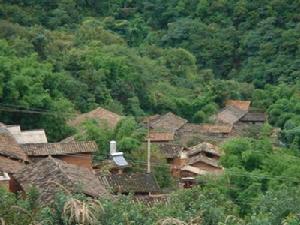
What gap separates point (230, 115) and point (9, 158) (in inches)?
852

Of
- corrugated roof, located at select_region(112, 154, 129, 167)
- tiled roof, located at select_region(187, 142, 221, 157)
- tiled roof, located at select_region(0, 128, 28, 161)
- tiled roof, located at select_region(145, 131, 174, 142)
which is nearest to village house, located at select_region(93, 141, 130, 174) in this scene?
corrugated roof, located at select_region(112, 154, 129, 167)

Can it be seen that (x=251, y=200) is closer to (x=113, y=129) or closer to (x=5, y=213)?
(x=113, y=129)

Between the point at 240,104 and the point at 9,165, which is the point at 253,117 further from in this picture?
the point at 9,165

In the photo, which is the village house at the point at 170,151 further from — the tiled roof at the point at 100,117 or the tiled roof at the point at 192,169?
the tiled roof at the point at 100,117

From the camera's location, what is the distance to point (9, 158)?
21828 mm

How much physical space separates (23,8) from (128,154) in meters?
25.5

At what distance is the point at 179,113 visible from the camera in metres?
41.8

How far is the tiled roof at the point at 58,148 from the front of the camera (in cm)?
2417

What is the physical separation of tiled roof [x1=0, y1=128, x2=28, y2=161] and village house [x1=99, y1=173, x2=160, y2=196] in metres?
2.28

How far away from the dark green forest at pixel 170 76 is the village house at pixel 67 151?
3.28 m

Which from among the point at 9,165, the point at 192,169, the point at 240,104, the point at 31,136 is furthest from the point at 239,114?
the point at 9,165

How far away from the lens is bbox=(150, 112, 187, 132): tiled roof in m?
36.4

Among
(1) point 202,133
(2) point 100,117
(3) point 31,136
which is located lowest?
(1) point 202,133

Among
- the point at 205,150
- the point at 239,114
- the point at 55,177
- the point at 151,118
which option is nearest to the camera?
the point at 55,177
